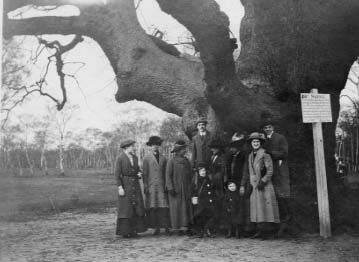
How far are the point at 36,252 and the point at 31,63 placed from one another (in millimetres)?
6179

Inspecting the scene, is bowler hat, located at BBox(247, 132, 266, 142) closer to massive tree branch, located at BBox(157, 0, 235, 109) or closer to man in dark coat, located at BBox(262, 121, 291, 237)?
man in dark coat, located at BBox(262, 121, 291, 237)

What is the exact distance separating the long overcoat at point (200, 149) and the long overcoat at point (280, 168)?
111cm

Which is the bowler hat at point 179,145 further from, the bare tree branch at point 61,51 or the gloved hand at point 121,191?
the bare tree branch at point 61,51

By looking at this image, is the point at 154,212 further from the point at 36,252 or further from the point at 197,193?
the point at 36,252

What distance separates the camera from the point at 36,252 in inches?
220

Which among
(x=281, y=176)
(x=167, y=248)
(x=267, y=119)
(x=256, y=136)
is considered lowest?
(x=167, y=248)

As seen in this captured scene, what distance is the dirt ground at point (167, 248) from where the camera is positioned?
16.3 ft

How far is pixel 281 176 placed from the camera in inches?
248

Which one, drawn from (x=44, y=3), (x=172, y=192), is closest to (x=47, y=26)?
(x=44, y=3)

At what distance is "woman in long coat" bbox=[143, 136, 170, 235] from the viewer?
716 cm

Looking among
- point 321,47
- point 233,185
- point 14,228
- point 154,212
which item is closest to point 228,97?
point 233,185

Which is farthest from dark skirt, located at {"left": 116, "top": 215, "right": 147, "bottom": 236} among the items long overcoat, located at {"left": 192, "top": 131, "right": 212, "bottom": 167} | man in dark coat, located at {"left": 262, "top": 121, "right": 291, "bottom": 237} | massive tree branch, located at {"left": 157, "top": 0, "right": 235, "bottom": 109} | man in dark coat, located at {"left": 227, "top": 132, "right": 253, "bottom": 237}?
massive tree branch, located at {"left": 157, "top": 0, "right": 235, "bottom": 109}

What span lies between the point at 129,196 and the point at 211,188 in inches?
52.9

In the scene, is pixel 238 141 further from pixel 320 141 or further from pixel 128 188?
pixel 128 188
